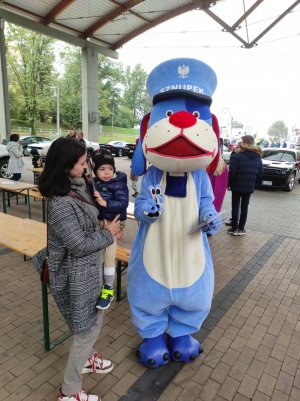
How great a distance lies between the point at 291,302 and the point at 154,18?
45.9 ft

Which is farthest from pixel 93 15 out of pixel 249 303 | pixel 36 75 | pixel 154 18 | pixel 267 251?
pixel 36 75

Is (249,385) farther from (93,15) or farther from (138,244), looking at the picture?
(93,15)

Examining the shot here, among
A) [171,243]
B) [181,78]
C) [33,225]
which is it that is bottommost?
[33,225]

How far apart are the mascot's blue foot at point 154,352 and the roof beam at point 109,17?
42.5 ft

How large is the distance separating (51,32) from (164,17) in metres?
5.06

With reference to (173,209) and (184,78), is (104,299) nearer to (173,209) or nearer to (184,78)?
(173,209)

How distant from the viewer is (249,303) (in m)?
3.81

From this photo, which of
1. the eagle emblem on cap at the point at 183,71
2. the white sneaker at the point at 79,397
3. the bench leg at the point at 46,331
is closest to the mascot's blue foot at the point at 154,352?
the white sneaker at the point at 79,397

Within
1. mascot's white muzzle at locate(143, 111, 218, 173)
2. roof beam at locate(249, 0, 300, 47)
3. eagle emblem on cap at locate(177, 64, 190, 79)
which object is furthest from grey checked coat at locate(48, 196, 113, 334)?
roof beam at locate(249, 0, 300, 47)

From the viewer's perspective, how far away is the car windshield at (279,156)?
40.0 ft

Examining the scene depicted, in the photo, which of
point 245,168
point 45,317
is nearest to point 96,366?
point 45,317

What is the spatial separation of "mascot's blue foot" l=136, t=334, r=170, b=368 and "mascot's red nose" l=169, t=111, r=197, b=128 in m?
1.78

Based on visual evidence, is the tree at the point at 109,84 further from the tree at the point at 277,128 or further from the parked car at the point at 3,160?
the tree at the point at 277,128

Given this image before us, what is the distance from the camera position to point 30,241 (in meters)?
3.24
